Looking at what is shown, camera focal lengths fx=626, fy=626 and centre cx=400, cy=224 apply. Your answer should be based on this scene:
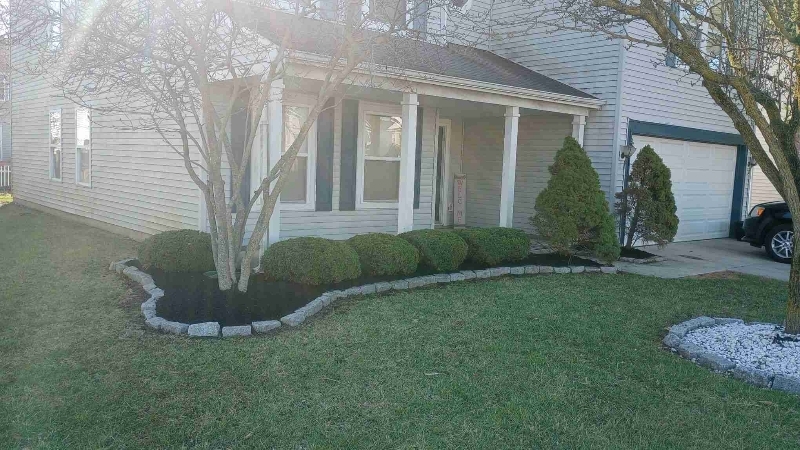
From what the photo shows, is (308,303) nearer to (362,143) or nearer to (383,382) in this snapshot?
(383,382)

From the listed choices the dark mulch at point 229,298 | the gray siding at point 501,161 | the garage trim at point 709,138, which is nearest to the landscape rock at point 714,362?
the dark mulch at point 229,298

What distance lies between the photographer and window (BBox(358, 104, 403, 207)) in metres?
10.9

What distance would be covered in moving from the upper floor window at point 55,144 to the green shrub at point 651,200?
1173cm

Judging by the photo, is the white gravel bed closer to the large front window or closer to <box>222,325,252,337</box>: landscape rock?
<box>222,325,252,337</box>: landscape rock

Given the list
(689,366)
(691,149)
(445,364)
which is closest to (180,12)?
(445,364)

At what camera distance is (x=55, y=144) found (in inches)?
543

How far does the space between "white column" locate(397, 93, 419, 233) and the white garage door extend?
5.25 meters

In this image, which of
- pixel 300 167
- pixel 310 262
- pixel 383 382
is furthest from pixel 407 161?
pixel 383 382

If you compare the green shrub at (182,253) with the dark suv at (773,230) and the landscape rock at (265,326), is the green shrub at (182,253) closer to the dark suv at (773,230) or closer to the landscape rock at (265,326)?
the landscape rock at (265,326)

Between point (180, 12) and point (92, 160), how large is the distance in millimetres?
7658

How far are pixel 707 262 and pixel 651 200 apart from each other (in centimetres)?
150

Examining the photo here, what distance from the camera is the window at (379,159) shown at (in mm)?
10859

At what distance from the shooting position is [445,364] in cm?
488

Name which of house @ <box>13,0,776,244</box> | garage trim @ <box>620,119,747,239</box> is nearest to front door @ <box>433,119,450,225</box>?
house @ <box>13,0,776,244</box>
